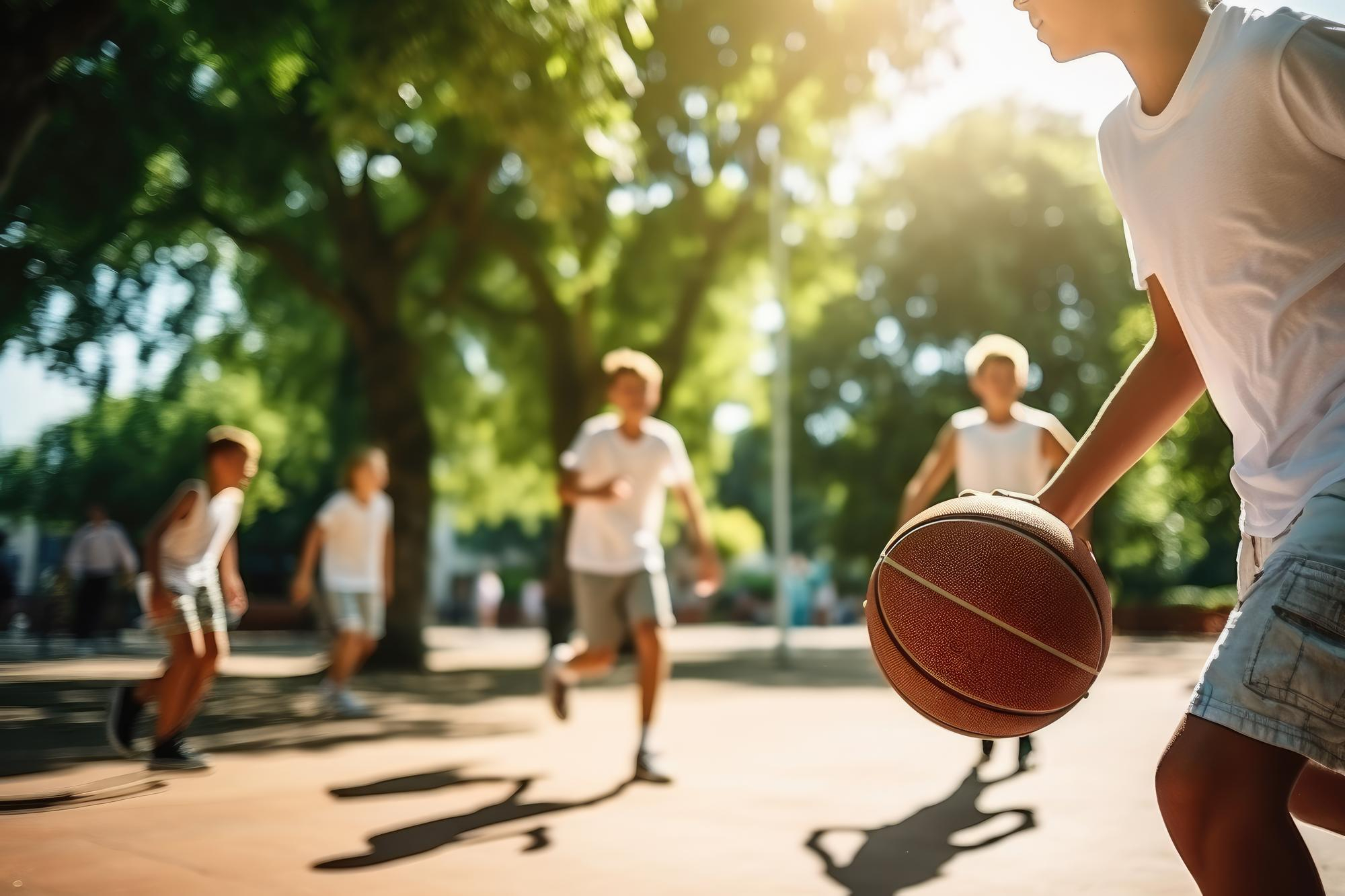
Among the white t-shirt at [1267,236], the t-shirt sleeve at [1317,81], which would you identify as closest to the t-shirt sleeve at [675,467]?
the white t-shirt at [1267,236]

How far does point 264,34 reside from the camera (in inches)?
366

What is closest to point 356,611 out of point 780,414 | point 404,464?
point 404,464

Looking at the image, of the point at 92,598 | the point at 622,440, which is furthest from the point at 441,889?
the point at 92,598

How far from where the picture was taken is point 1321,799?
7.96 ft

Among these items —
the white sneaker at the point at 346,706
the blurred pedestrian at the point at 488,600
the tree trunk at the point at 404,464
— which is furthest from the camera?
the blurred pedestrian at the point at 488,600

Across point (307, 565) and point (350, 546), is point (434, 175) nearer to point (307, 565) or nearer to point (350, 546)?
point (350, 546)

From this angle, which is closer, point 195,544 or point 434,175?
point 195,544

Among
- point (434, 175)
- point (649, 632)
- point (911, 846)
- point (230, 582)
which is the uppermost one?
point (434, 175)

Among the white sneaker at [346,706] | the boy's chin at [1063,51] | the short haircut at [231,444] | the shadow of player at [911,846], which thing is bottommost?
the shadow of player at [911,846]

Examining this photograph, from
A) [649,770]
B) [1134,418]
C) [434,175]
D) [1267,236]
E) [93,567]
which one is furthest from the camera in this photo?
[434,175]

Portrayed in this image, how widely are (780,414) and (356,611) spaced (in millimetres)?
10314

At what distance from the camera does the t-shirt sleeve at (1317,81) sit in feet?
7.13

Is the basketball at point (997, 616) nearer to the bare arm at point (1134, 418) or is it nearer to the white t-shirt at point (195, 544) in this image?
the bare arm at point (1134, 418)

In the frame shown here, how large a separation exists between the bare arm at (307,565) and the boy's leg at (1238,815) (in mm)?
8866
